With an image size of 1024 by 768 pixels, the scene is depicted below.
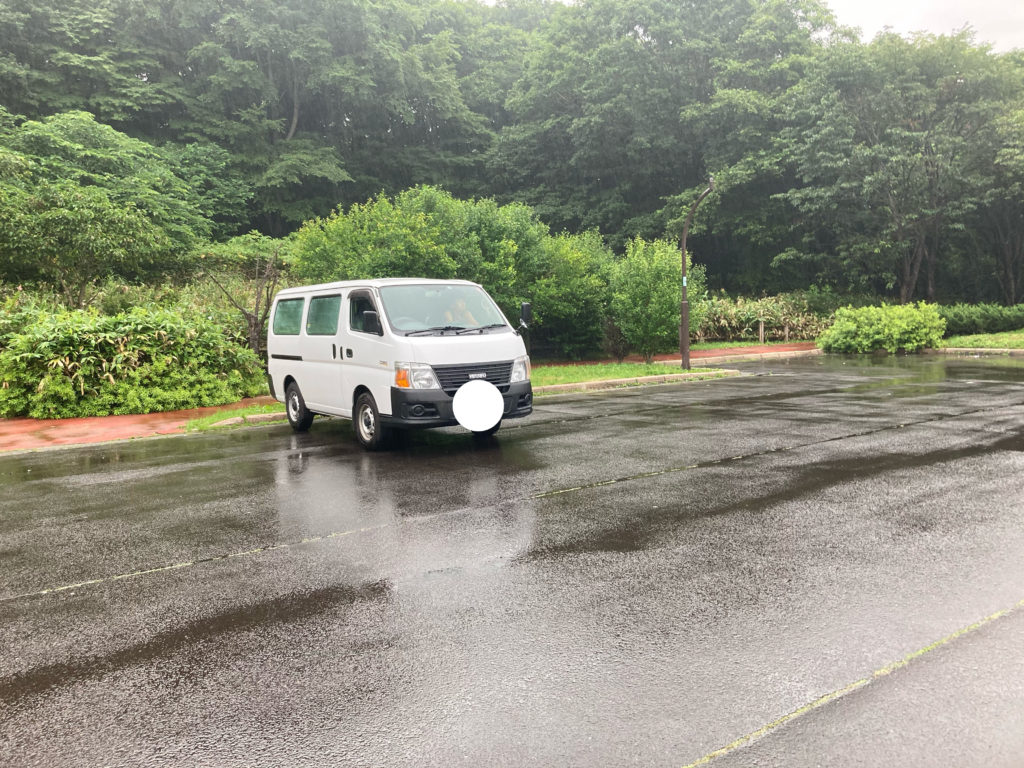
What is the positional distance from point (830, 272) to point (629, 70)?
54.4ft

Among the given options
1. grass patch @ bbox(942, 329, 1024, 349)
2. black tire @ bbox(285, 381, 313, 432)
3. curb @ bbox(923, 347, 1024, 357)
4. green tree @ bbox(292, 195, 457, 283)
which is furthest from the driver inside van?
grass patch @ bbox(942, 329, 1024, 349)

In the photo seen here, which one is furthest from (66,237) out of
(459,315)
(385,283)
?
(459,315)

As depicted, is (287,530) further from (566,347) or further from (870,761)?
(566,347)

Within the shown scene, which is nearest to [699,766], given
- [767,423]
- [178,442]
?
[767,423]

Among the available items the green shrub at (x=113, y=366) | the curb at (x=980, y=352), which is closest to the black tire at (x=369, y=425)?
the green shrub at (x=113, y=366)

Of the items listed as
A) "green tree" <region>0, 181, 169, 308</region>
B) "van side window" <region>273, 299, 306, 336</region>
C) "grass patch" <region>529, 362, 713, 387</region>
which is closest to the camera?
"van side window" <region>273, 299, 306, 336</region>

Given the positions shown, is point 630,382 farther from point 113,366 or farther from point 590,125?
point 590,125

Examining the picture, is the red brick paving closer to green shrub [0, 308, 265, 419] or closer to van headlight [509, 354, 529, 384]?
green shrub [0, 308, 265, 419]

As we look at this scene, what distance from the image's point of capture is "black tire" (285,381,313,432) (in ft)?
38.1

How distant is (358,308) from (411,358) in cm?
147

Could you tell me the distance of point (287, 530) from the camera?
612 cm

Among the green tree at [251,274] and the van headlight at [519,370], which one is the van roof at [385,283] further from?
the green tree at [251,274]

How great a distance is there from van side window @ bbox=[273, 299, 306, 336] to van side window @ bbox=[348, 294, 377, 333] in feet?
5.03

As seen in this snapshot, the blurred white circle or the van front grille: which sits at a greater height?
the van front grille
